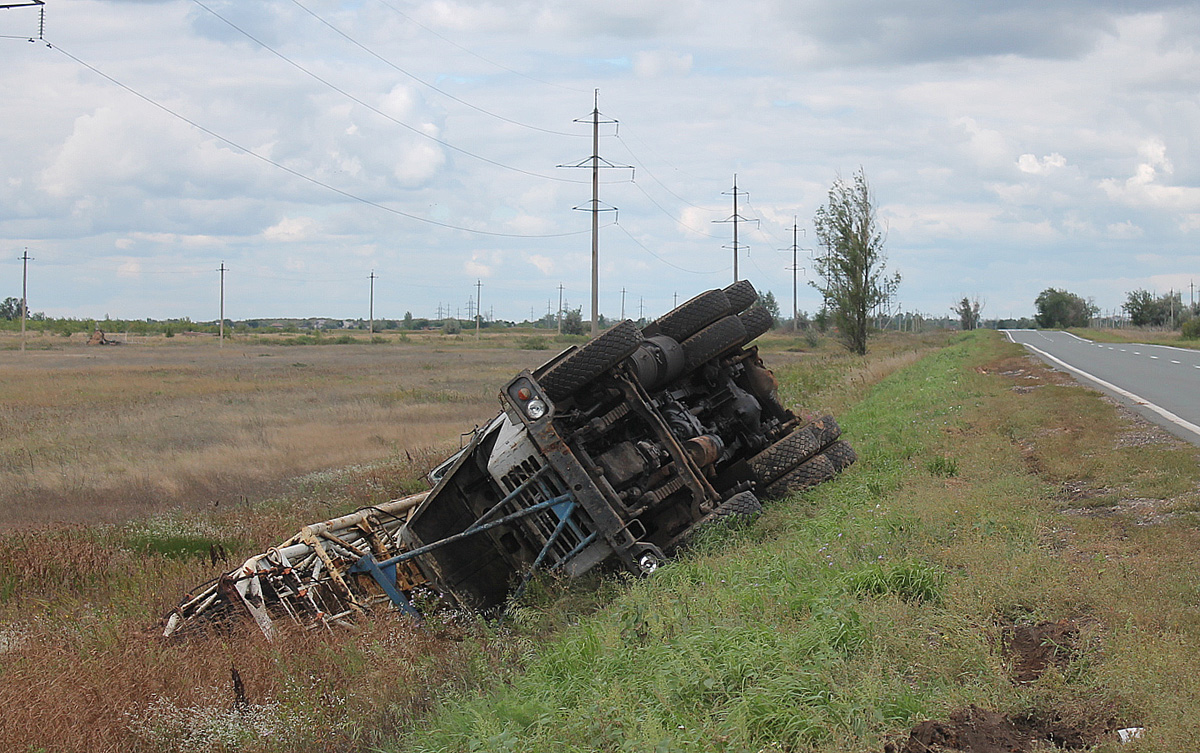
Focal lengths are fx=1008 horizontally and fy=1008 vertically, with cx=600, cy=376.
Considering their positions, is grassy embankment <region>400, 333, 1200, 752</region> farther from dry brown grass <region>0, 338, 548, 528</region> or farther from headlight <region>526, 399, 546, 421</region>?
dry brown grass <region>0, 338, 548, 528</region>

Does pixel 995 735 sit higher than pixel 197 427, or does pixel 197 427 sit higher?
pixel 995 735

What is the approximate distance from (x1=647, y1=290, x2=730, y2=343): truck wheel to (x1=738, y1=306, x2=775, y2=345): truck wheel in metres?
0.42

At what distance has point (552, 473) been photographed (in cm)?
886

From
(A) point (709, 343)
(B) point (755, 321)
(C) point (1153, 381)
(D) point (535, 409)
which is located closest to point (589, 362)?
(D) point (535, 409)

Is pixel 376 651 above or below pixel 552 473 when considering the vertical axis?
below

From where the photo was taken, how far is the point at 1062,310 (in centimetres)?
11262

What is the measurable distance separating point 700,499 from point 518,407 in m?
1.87

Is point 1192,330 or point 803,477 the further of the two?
point 1192,330

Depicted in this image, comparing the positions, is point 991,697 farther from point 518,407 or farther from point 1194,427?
point 1194,427

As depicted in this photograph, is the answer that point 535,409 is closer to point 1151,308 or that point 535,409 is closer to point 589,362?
point 589,362

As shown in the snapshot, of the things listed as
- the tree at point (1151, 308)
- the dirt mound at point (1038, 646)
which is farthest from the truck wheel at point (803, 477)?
the tree at point (1151, 308)

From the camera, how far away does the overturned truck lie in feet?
28.7

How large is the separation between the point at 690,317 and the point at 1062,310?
11362 centimetres

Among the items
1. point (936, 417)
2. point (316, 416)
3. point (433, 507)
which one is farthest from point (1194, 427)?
point (316, 416)
